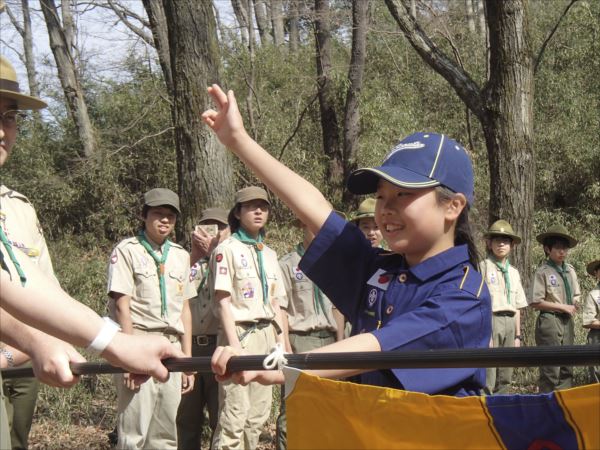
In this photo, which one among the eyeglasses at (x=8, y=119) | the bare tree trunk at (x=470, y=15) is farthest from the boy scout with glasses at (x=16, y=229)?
the bare tree trunk at (x=470, y=15)

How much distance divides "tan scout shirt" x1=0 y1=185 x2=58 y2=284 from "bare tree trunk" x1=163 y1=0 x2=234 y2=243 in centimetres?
339

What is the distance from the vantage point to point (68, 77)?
2098 centimetres

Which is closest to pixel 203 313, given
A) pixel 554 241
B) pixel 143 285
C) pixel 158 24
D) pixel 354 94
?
pixel 143 285

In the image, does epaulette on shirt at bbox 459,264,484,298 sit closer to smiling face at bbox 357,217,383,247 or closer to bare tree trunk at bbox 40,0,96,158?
smiling face at bbox 357,217,383,247

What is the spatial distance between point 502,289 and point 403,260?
23.3 ft

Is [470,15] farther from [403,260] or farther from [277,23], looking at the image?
[403,260]

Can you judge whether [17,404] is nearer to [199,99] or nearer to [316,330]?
[316,330]

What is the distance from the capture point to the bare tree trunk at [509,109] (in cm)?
959

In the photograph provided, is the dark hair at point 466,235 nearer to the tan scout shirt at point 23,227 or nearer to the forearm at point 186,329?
the tan scout shirt at point 23,227

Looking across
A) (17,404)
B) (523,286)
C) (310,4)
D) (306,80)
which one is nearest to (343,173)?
(306,80)

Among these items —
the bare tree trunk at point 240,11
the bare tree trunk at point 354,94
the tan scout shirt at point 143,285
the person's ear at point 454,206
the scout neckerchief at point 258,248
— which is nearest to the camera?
the person's ear at point 454,206

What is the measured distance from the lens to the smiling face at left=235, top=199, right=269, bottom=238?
7.08 meters

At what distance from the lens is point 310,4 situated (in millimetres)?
21125

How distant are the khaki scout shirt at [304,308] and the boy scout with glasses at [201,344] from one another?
68cm
